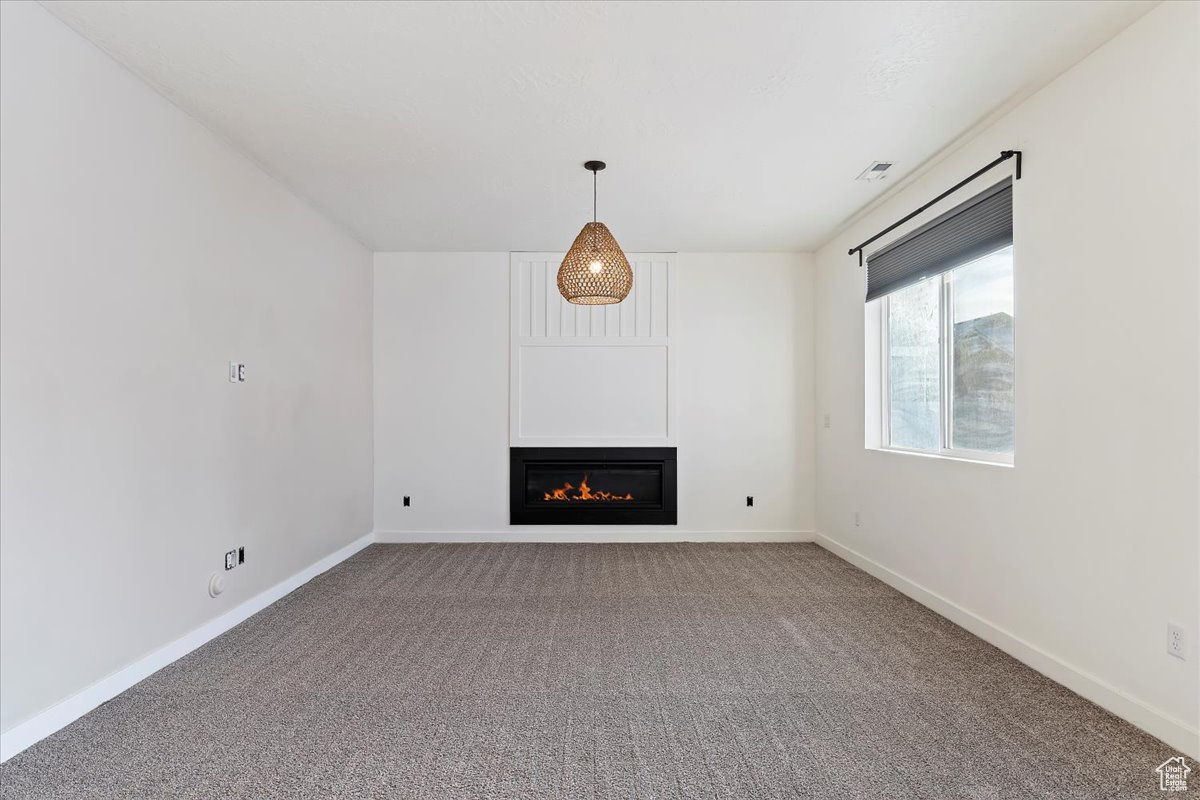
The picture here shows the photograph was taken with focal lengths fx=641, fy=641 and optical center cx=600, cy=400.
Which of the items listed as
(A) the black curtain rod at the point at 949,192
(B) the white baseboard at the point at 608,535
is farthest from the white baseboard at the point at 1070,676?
(A) the black curtain rod at the point at 949,192

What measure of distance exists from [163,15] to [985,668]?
4143mm

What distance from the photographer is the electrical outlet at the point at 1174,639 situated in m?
2.13

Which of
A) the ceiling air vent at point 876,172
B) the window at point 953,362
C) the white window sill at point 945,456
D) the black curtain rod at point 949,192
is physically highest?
the ceiling air vent at point 876,172

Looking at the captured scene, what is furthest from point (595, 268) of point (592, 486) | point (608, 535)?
point (608, 535)

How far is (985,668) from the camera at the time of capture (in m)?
2.80

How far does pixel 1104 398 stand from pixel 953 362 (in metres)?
1.26

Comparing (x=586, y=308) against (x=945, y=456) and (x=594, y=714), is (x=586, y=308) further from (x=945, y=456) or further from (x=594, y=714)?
(x=594, y=714)

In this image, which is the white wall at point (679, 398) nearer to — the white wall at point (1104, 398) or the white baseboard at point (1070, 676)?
the white baseboard at point (1070, 676)

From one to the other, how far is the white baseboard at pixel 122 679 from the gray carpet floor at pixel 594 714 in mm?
52

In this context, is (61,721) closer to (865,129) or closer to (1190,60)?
(865,129)

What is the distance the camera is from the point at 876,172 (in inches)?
148

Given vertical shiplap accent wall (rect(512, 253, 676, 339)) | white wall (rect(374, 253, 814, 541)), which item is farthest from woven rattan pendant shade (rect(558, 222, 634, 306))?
white wall (rect(374, 253, 814, 541))

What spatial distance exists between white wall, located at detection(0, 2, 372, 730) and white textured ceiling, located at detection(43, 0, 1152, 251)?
0.26 meters

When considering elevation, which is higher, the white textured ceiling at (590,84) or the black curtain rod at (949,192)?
the white textured ceiling at (590,84)
